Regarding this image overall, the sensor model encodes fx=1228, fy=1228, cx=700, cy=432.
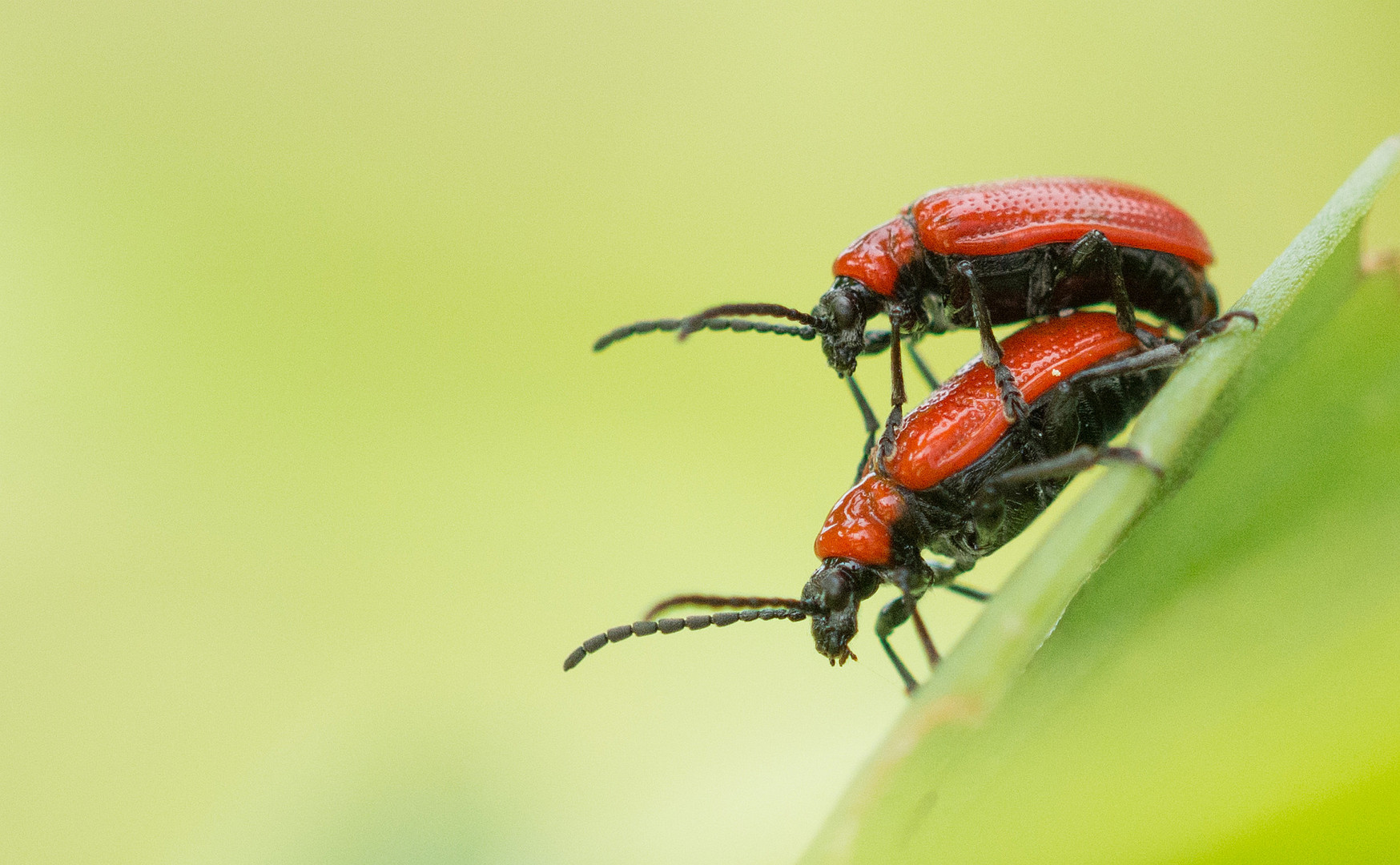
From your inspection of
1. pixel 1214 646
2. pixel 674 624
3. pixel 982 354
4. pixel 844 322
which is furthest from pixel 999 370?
pixel 1214 646

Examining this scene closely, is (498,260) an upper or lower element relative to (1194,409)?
upper

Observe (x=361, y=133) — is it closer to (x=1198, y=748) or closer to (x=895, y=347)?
(x=895, y=347)

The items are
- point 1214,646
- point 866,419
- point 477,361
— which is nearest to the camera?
point 1214,646

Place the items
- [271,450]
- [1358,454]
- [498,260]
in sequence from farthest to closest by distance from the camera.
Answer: [498,260], [271,450], [1358,454]

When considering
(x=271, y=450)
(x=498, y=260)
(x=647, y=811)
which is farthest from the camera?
(x=498, y=260)

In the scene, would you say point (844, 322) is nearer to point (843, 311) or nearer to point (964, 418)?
point (843, 311)

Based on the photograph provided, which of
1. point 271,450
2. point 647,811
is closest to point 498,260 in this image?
point 271,450
